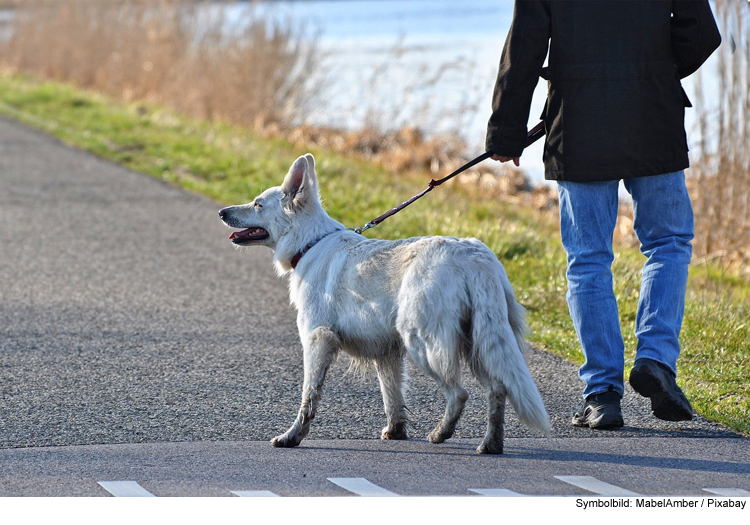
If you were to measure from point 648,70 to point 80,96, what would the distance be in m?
17.4

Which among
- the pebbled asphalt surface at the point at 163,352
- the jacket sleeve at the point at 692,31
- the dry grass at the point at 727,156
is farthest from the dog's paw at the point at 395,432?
the dry grass at the point at 727,156

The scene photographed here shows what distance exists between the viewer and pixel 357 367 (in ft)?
15.9

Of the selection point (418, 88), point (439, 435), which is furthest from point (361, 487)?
point (418, 88)

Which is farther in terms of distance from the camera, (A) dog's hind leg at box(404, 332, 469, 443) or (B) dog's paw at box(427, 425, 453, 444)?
(B) dog's paw at box(427, 425, 453, 444)

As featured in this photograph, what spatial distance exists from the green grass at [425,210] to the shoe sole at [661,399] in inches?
15.8

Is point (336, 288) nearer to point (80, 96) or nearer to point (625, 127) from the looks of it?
point (625, 127)

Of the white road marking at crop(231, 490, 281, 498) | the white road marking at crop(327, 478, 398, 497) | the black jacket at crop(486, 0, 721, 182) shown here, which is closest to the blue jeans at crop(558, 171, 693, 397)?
the black jacket at crop(486, 0, 721, 182)

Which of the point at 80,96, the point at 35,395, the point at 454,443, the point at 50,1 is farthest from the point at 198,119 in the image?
the point at 454,443

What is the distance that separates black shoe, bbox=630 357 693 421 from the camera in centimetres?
452

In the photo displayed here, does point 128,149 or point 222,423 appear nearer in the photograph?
point 222,423

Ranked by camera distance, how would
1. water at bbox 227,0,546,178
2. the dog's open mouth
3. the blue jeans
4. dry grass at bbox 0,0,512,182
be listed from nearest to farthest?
the blue jeans → the dog's open mouth → water at bbox 227,0,546,178 → dry grass at bbox 0,0,512,182

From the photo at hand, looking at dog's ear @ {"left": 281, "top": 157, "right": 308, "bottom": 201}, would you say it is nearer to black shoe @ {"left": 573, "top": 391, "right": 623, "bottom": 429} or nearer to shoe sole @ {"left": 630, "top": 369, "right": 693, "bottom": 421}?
black shoe @ {"left": 573, "top": 391, "right": 623, "bottom": 429}

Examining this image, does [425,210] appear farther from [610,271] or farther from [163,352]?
[610,271]

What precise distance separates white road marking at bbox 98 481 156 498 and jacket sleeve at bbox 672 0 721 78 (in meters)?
3.14
